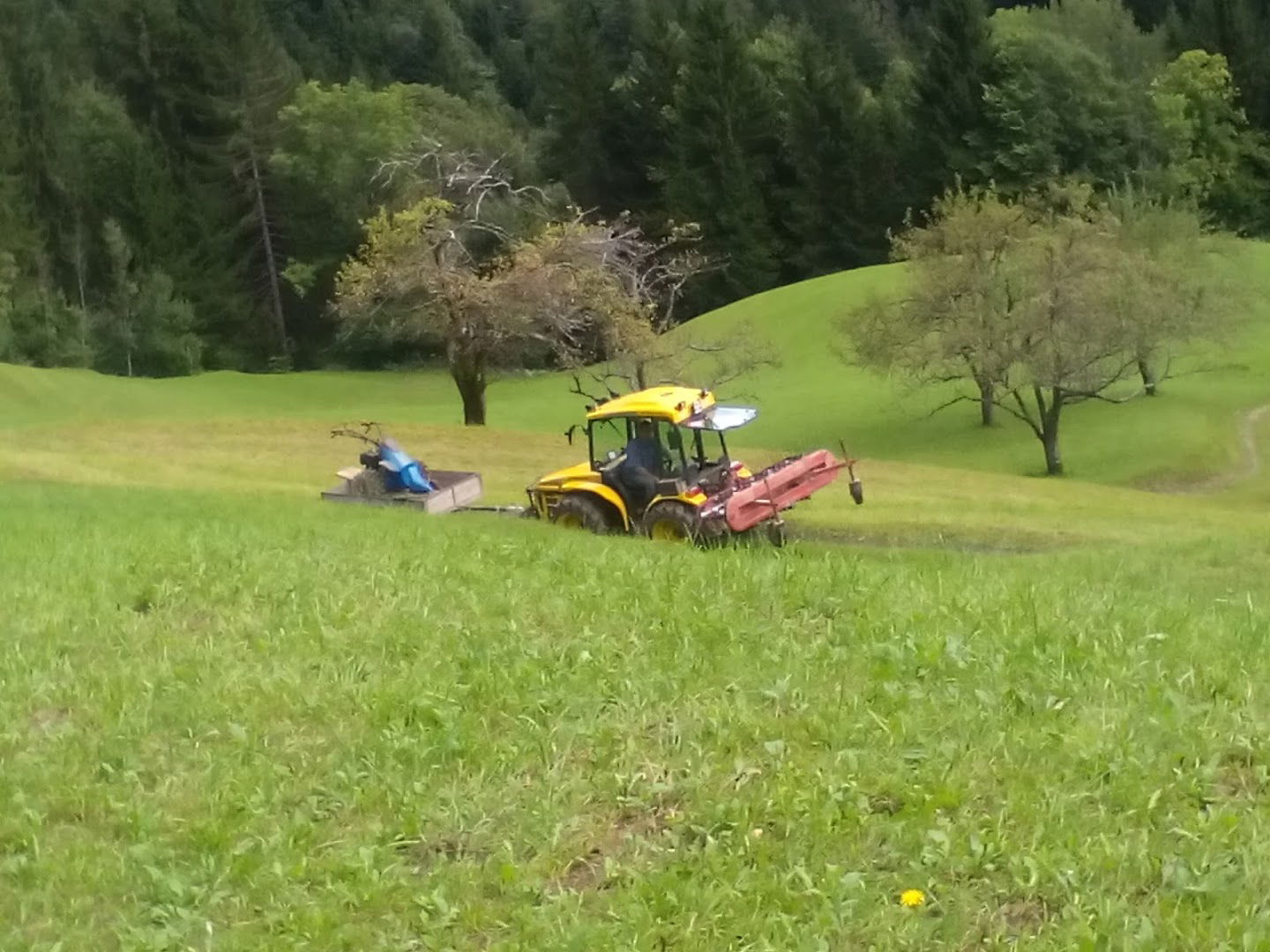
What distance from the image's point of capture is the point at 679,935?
14.8 ft

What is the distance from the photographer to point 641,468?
659 inches

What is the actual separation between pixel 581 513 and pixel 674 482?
4.22 feet

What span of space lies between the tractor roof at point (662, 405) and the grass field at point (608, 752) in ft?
18.0

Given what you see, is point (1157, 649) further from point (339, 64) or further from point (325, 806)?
point (339, 64)

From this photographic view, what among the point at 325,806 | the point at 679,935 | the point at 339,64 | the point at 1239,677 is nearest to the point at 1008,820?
the point at 679,935

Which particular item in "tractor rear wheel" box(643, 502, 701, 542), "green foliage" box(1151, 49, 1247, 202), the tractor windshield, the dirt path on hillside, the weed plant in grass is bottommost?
the dirt path on hillside

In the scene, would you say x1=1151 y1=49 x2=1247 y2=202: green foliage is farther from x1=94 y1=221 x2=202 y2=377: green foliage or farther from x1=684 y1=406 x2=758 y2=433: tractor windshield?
x1=684 y1=406 x2=758 y2=433: tractor windshield

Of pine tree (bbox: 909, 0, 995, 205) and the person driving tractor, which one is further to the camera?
pine tree (bbox: 909, 0, 995, 205)

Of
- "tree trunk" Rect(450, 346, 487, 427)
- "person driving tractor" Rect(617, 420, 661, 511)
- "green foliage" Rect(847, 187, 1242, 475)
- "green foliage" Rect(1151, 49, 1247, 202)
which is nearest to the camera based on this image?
"person driving tractor" Rect(617, 420, 661, 511)

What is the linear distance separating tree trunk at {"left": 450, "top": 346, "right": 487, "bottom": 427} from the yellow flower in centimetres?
2906

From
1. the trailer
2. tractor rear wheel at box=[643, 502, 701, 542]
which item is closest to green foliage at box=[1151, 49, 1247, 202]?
the trailer

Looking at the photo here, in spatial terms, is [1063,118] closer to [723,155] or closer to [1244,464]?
[723,155]

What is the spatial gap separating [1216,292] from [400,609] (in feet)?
116

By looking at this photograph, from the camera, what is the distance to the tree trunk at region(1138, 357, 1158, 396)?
124ft
